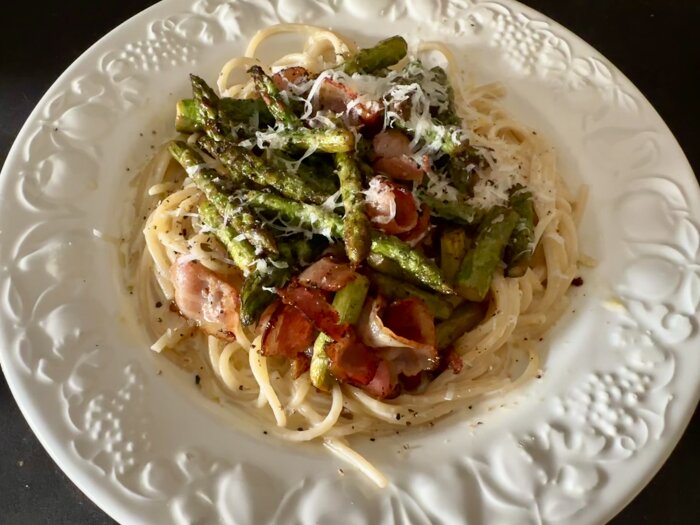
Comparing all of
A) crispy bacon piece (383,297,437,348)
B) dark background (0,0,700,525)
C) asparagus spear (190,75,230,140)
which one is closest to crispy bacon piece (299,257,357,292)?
crispy bacon piece (383,297,437,348)

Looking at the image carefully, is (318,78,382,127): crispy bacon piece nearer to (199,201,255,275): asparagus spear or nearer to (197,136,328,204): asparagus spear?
(197,136,328,204): asparagus spear

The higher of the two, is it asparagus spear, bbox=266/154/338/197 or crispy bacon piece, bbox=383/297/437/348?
asparagus spear, bbox=266/154/338/197

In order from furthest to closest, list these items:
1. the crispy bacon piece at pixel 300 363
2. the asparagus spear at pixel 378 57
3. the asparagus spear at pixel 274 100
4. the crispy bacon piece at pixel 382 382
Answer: the asparagus spear at pixel 378 57
the asparagus spear at pixel 274 100
the crispy bacon piece at pixel 300 363
the crispy bacon piece at pixel 382 382

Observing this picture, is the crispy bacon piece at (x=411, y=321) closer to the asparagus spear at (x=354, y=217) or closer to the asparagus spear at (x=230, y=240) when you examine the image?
the asparagus spear at (x=354, y=217)

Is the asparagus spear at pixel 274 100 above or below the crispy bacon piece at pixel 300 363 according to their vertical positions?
above

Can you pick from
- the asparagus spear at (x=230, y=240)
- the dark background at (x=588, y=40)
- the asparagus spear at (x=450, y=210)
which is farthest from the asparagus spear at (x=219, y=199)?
the dark background at (x=588, y=40)

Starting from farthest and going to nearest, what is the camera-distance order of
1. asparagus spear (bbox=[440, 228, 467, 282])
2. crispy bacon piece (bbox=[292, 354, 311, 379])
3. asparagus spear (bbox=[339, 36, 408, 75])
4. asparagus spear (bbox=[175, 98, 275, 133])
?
asparagus spear (bbox=[339, 36, 408, 75]), asparagus spear (bbox=[175, 98, 275, 133]), asparagus spear (bbox=[440, 228, 467, 282]), crispy bacon piece (bbox=[292, 354, 311, 379])

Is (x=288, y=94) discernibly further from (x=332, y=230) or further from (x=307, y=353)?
(x=307, y=353)

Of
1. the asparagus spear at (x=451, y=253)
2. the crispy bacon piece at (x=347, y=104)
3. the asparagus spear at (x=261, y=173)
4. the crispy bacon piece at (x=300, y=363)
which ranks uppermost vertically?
the crispy bacon piece at (x=347, y=104)
